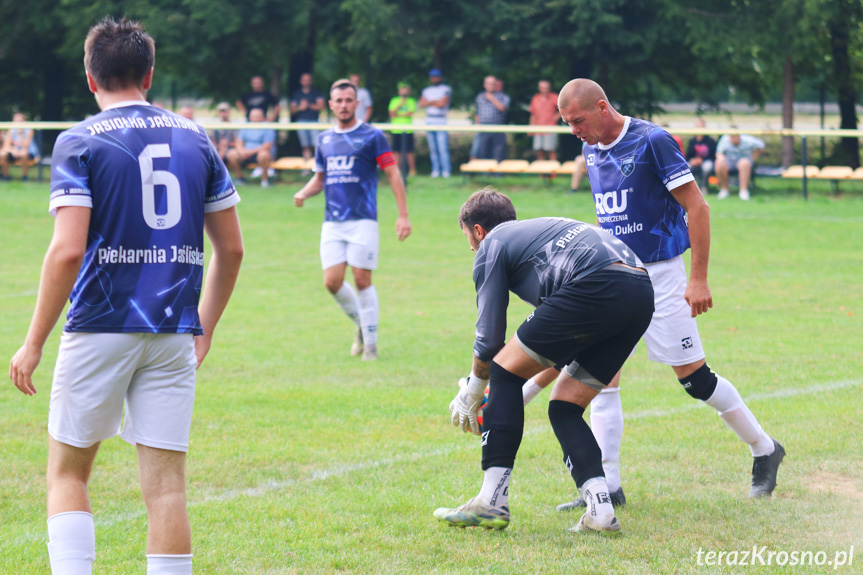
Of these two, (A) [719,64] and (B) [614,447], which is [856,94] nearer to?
(A) [719,64]

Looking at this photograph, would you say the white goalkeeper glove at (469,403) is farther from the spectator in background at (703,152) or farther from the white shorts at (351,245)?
the spectator in background at (703,152)

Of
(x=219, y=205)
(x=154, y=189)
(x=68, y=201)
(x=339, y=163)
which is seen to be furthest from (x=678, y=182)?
(x=339, y=163)

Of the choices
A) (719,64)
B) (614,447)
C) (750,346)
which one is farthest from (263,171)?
(614,447)

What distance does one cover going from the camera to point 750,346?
9.19 metres

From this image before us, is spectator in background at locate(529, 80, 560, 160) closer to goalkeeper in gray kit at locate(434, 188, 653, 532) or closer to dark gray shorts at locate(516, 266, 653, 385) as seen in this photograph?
goalkeeper in gray kit at locate(434, 188, 653, 532)

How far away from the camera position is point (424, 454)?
613 cm

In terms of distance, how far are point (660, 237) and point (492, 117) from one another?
18.1 metres

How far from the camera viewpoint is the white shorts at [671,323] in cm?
526

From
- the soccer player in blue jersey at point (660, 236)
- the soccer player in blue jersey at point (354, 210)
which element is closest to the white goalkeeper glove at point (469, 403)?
the soccer player in blue jersey at point (660, 236)

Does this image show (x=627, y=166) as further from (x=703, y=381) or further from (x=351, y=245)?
(x=351, y=245)

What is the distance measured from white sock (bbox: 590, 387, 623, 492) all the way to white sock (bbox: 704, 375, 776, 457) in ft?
1.53

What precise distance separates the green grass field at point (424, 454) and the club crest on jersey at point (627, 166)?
5.35 ft

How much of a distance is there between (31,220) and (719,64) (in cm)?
1645

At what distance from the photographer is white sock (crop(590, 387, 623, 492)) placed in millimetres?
5355
